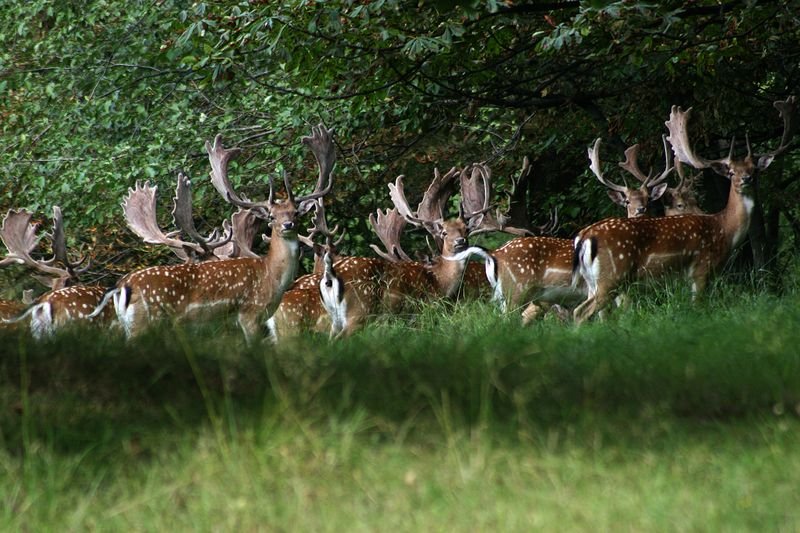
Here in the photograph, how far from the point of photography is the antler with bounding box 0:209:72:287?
38.1 ft

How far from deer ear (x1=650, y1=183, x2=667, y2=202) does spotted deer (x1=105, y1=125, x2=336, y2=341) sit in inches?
131

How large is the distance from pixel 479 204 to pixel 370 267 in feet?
7.52

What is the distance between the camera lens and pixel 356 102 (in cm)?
1147

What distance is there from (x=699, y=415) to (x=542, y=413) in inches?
21.8

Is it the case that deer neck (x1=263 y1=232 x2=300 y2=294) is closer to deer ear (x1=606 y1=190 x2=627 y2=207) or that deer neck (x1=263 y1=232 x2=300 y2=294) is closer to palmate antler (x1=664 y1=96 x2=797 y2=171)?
palmate antler (x1=664 y1=96 x2=797 y2=171)

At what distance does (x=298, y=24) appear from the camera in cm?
971

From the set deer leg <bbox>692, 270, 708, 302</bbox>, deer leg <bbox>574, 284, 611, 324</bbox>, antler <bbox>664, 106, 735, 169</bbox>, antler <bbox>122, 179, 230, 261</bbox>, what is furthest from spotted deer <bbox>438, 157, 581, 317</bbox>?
antler <bbox>122, 179, 230, 261</bbox>

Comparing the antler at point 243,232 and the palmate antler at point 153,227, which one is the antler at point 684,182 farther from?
the palmate antler at point 153,227

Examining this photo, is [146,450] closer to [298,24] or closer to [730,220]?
[298,24]

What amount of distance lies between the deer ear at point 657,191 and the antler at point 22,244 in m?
5.23

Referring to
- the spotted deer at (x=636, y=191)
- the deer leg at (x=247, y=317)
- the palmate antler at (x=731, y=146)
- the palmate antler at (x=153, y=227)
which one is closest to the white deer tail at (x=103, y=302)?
the deer leg at (x=247, y=317)

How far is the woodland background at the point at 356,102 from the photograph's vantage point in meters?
10.3

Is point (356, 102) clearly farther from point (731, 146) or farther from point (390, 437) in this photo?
point (390, 437)

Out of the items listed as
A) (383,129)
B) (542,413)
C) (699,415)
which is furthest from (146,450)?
(383,129)
